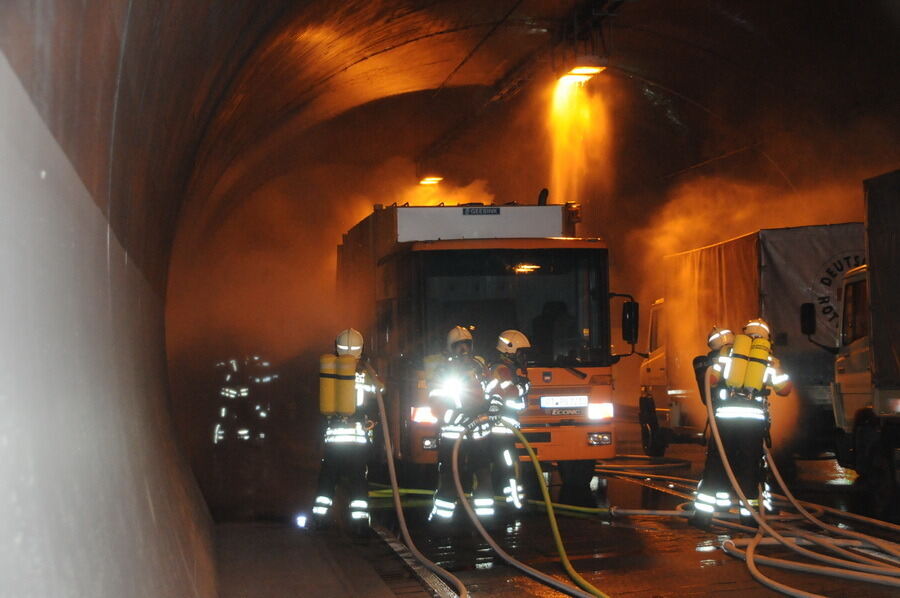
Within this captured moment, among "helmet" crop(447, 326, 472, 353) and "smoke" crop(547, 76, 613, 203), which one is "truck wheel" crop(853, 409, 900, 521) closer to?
"helmet" crop(447, 326, 472, 353)

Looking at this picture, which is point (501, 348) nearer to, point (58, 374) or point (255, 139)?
point (58, 374)

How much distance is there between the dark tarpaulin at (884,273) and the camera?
10.6 meters

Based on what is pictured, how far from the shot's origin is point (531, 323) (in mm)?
11766

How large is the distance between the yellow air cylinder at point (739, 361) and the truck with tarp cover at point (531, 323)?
7.88ft

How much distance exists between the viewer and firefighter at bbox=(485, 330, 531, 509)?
Answer: 9.59 metres

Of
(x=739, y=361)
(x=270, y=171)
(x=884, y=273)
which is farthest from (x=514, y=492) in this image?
(x=270, y=171)

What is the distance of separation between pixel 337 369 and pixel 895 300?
541cm

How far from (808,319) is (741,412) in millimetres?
3992

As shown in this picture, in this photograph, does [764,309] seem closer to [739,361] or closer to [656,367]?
[656,367]

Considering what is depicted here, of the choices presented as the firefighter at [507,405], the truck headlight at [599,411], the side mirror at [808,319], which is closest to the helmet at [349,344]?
the firefighter at [507,405]

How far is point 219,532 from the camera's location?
905 centimetres

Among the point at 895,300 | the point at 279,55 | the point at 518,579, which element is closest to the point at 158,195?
the point at 518,579

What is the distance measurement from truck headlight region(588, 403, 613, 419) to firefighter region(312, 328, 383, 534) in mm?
3059

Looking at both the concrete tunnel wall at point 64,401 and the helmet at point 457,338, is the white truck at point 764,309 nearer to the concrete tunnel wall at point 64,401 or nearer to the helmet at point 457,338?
the helmet at point 457,338
